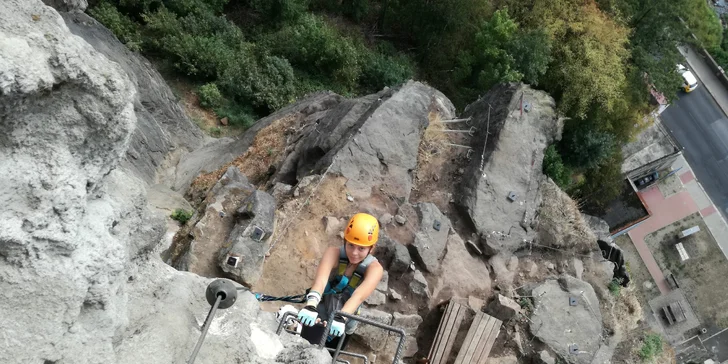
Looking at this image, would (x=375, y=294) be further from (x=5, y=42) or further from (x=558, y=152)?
(x=558, y=152)

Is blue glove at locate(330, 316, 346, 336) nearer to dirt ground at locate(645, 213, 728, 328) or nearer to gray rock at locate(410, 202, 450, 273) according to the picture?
gray rock at locate(410, 202, 450, 273)

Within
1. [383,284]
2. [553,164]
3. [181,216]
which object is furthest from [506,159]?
[181,216]

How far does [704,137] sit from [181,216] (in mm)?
28795

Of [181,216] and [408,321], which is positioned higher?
[181,216]

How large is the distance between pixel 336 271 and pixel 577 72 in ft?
46.7

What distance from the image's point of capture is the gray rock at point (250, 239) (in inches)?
382

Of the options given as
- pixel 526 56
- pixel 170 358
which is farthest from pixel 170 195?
pixel 526 56

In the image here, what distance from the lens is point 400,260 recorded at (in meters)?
10.9

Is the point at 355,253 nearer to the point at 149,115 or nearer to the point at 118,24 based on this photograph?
the point at 149,115

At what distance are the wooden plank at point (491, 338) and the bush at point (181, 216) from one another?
6.94 m

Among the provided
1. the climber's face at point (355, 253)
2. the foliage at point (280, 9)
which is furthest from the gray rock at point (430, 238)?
the foliage at point (280, 9)

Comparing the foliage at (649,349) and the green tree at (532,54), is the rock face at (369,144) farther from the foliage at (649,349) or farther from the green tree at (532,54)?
the foliage at (649,349)

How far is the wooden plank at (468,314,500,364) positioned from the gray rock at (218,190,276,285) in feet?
15.3

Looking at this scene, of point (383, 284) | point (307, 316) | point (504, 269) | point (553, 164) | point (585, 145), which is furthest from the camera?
point (585, 145)
